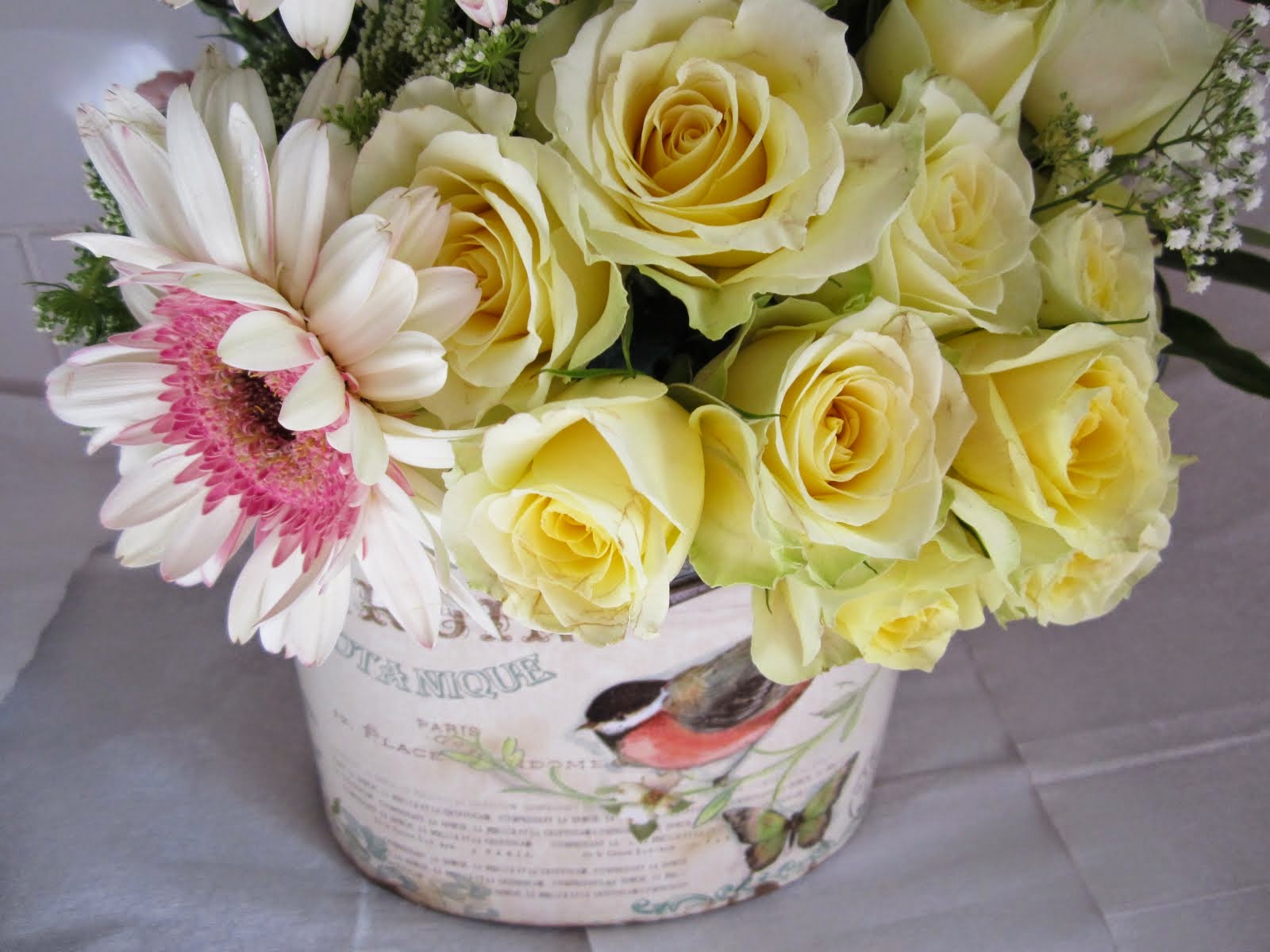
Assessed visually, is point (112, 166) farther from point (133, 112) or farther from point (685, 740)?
point (685, 740)

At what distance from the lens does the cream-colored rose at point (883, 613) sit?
373 mm

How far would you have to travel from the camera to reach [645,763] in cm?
47

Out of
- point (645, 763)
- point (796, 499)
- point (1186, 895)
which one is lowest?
point (1186, 895)

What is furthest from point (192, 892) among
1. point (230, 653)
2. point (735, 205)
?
point (735, 205)

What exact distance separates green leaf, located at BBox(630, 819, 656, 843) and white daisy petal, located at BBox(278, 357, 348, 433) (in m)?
0.26

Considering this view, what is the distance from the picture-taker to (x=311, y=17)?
1.04 ft

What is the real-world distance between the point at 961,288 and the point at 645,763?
0.24 m

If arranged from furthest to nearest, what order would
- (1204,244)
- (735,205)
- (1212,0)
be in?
(1212,0), (1204,244), (735,205)

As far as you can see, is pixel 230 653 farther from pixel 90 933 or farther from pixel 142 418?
pixel 142 418

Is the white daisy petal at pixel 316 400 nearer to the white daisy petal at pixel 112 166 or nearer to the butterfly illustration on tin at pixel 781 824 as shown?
the white daisy petal at pixel 112 166

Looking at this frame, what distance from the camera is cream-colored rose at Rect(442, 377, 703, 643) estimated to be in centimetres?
31

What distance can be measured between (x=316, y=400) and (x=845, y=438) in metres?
0.15

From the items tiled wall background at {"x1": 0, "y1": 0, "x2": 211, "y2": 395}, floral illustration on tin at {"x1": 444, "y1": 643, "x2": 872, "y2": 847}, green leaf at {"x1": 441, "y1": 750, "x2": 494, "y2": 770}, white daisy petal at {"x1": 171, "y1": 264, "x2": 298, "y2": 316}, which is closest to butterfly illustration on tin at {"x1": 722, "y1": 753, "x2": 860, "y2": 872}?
floral illustration on tin at {"x1": 444, "y1": 643, "x2": 872, "y2": 847}

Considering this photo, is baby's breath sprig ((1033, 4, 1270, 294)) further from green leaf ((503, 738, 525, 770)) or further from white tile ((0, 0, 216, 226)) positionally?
white tile ((0, 0, 216, 226))
